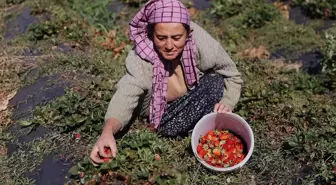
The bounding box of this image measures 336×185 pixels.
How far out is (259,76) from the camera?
152 inches

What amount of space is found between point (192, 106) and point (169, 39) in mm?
669

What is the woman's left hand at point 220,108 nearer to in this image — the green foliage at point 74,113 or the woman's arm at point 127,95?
the woman's arm at point 127,95

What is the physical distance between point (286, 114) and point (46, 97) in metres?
1.90

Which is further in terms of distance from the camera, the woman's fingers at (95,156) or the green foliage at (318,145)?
the green foliage at (318,145)

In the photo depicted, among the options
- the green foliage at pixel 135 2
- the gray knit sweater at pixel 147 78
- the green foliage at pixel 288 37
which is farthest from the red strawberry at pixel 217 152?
the green foliage at pixel 135 2

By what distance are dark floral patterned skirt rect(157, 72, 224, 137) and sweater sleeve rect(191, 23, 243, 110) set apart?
5cm

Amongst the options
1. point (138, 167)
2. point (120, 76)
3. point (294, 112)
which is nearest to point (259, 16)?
point (294, 112)

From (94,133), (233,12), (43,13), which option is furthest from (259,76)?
(43,13)

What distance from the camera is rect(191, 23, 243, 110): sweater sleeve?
2.80 m

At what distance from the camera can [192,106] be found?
3.06m

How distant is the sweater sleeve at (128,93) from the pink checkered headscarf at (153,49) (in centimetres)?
9

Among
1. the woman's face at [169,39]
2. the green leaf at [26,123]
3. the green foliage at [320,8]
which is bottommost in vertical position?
the green leaf at [26,123]

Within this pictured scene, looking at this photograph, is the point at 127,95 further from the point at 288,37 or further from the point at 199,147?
the point at 288,37

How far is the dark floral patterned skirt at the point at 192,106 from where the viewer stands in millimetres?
3006
